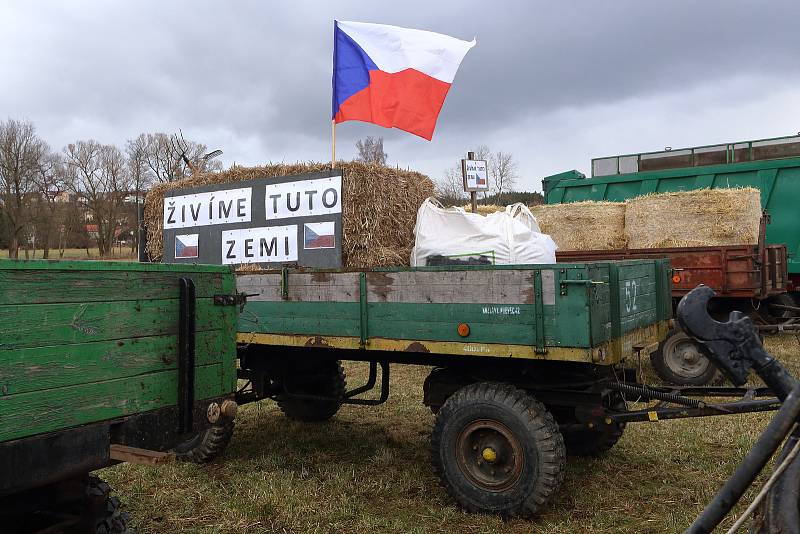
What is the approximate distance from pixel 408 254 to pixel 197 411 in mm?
2695

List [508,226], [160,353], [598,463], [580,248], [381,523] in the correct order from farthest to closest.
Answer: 1. [580,248]
2. [598,463]
3. [508,226]
4. [381,523]
5. [160,353]

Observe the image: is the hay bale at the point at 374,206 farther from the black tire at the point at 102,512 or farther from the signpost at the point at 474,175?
the black tire at the point at 102,512

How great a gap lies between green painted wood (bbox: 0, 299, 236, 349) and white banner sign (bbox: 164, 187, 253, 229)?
2.68 meters

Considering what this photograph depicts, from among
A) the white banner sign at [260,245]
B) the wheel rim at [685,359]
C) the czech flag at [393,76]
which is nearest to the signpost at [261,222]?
the white banner sign at [260,245]

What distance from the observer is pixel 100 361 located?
239 centimetres

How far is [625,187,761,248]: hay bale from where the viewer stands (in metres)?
8.42

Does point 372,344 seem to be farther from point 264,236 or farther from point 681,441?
point 681,441

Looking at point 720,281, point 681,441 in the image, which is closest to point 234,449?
point 681,441

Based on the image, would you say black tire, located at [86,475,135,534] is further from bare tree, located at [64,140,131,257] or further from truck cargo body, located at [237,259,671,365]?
bare tree, located at [64,140,131,257]

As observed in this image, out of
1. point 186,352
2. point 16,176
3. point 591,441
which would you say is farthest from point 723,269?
point 16,176

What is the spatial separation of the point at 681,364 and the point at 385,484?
4883 millimetres

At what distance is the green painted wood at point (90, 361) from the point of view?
2.10 metres

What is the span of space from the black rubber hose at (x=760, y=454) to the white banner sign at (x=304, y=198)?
3787mm

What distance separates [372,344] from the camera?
14.4 ft
